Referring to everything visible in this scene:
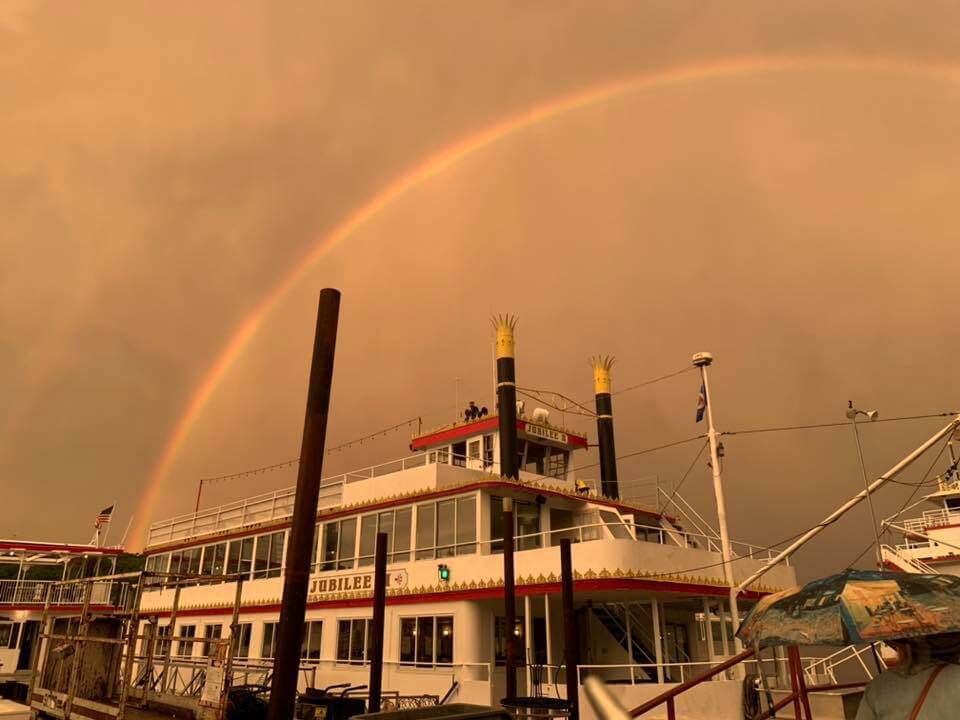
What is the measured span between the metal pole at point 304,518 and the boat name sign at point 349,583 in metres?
12.5

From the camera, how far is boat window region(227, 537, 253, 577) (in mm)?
27812

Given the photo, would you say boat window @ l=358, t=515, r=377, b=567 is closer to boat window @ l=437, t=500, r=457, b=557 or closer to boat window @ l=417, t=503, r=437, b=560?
boat window @ l=417, t=503, r=437, b=560

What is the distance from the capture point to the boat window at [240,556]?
27812 millimetres

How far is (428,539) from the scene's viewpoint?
21.6m

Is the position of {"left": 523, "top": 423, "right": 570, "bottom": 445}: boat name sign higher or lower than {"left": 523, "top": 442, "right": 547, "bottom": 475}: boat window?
higher

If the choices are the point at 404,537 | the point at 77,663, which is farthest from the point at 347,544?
the point at 77,663

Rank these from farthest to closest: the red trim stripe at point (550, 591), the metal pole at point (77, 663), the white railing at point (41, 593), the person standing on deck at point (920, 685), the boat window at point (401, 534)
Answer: the white railing at point (41, 593), the boat window at point (401, 534), the red trim stripe at point (550, 591), the metal pole at point (77, 663), the person standing on deck at point (920, 685)

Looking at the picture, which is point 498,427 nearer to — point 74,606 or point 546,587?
point 546,587

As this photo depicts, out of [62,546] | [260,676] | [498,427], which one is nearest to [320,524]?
[260,676]

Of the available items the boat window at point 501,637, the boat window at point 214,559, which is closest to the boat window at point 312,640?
the boat window at point 501,637

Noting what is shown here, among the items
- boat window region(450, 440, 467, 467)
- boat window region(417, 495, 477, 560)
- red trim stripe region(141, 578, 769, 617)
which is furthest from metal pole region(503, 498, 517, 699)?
boat window region(450, 440, 467, 467)

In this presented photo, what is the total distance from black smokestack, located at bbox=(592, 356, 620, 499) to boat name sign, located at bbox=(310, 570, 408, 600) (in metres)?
9.31

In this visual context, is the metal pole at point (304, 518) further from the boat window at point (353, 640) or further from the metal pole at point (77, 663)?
the boat window at point (353, 640)

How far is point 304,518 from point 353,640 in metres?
14.9
